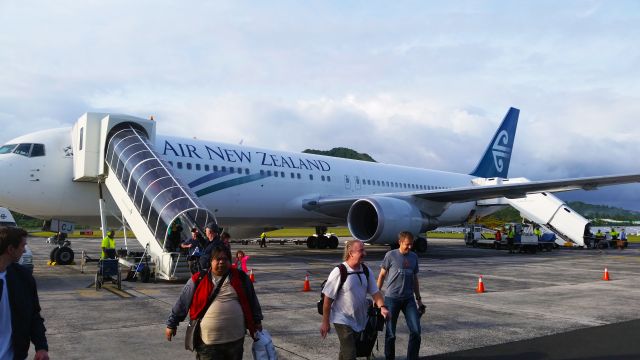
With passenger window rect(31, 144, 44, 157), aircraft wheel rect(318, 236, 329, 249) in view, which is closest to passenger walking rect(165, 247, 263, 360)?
passenger window rect(31, 144, 44, 157)

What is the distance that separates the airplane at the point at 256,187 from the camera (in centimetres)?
1287

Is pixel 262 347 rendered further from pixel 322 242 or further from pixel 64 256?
pixel 322 242

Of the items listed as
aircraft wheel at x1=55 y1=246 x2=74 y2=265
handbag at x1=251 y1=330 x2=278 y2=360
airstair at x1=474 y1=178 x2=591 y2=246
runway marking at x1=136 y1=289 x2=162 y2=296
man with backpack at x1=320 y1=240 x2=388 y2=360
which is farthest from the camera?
airstair at x1=474 y1=178 x2=591 y2=246

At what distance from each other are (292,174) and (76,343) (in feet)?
42.5

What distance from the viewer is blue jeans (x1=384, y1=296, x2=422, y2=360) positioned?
4824mm

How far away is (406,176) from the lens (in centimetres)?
2373

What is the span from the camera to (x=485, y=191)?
59.7 feet

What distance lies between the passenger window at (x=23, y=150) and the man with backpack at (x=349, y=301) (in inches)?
449

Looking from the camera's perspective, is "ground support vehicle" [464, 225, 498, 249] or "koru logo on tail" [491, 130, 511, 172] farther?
"koru logo on tail" [491, 130, 511, 172]

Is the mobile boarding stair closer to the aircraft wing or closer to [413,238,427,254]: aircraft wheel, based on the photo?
the aircraft wing

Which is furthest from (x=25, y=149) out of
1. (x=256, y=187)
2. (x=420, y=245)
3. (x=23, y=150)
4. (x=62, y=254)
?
(x=420, y=245)

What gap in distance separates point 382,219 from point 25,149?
997cm

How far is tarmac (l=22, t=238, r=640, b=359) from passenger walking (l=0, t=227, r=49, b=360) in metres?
2.27

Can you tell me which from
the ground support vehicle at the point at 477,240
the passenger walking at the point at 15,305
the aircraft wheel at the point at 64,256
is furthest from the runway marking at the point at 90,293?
the ground support vehicle at the point at 477,240
